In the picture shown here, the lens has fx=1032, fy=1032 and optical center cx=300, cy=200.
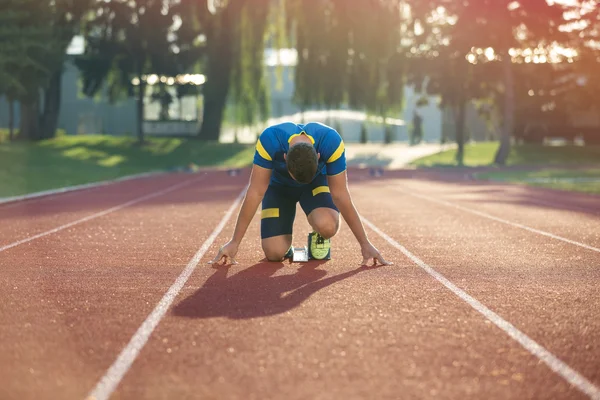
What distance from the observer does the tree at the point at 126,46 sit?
5109cm

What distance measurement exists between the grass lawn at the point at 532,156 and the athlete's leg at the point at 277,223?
3911cm

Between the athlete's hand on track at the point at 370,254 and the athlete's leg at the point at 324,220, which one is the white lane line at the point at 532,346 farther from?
the athlete's leg at the point at 324,220

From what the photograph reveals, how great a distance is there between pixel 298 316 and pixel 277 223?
342 cm

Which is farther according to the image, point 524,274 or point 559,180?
point 559,180

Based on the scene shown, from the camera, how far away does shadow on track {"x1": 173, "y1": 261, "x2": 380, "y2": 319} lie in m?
7.91

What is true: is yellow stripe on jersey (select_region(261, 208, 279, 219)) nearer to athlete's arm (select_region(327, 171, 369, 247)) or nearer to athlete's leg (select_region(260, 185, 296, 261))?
athlete's leg (select_region(260, 185, 296, 261))

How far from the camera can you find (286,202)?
11.2 m

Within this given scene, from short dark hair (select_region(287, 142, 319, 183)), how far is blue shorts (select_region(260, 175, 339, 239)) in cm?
170

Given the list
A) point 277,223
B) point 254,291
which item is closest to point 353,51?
point 277,223

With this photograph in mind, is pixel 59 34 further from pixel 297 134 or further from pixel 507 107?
pixel 297 134

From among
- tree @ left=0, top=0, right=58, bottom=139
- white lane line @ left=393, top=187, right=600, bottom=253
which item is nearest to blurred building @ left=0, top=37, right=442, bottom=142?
tree @ left=0, top=0, right=58, bottom=139

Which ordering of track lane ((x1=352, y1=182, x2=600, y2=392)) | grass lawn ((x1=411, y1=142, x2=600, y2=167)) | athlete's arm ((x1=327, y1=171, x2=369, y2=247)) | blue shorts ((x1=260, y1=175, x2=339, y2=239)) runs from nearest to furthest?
track lane ((x1=352, y1=182, x2=600, y2=392))
athlete's arm ((x1=327, y1=171, x2=369, y2=247))
blue shorts ((x1=260, y1=175, x2=339, y2=239))
grass lawn ((x1=411, y1=142, x2=600, y2=167))

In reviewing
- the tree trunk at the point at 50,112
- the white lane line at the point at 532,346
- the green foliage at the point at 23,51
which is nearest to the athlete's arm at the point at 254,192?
the white lane line at the point at 532,346

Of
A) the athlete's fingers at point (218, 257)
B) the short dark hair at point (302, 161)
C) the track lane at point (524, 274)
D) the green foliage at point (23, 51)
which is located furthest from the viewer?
the green foliage at point (23, 51)
